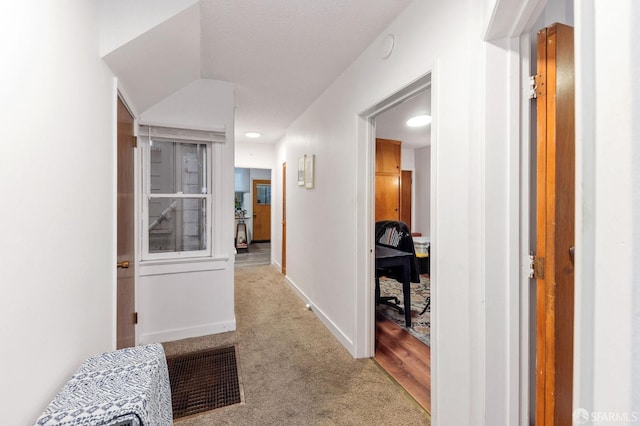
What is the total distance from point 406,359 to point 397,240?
1.28 m

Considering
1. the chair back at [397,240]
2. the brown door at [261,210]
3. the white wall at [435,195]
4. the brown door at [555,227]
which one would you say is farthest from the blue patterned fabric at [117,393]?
the brown door at [261,210]

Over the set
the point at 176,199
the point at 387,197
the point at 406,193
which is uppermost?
the point at 406,193

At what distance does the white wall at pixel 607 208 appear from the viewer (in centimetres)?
34

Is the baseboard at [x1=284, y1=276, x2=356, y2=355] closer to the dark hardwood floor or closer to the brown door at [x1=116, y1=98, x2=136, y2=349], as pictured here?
the dark hardwood floor

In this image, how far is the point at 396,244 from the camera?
3.25 metres

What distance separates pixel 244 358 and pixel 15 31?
236 cm

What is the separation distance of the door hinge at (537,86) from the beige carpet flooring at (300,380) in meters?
1.84

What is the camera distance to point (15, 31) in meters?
0.79

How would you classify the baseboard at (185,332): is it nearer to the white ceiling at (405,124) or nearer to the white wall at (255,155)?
the white ceiling at (405,124)

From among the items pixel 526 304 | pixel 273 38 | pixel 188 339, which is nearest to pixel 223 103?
pixel 273 38

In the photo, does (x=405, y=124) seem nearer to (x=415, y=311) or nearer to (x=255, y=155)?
(x=415, y=311)

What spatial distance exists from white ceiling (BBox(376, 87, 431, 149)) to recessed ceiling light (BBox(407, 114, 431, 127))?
5 centimetres

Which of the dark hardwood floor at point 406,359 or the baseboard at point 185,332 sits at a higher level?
the baseboard at point 185,332

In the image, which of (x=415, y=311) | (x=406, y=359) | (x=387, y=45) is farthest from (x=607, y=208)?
(x=415, y=311)
